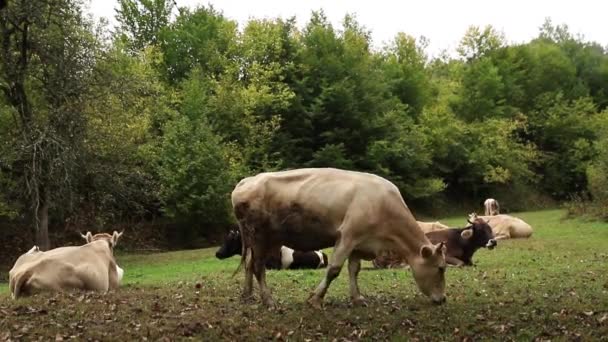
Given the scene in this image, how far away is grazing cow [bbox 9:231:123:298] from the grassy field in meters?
0.57

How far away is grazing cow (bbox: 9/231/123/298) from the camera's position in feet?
42.1

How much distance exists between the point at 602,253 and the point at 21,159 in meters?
18.9

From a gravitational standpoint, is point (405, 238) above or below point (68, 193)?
below

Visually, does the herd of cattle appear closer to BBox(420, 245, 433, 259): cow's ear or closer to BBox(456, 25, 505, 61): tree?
BBox(420, 245, 433, 259): cow's ear

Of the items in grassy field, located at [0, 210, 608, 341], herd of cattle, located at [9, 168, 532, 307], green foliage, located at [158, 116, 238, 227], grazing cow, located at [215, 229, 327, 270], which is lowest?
grassy field, located at [0, 210, 608, 341]

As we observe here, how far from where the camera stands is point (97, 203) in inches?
1161

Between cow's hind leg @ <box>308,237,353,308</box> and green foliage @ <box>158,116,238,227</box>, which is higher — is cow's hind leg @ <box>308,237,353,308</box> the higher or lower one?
the lower one

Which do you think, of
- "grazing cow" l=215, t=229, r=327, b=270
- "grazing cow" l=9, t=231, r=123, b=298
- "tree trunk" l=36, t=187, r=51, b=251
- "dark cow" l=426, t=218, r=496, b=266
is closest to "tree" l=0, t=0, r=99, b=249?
"tree trunk" l=36, t=187, r=51, b=251

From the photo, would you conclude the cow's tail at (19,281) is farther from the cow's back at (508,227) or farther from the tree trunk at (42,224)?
the cow's back at (508,227)

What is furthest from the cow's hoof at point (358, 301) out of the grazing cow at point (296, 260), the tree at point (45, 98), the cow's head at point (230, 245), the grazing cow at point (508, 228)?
the grazing cow at point (508, 228)

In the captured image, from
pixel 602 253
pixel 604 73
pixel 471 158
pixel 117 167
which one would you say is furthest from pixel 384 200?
pixel 604 73

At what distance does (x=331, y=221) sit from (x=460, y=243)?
323 inches

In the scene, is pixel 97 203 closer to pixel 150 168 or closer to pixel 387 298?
pixel 150 168

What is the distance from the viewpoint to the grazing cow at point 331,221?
10914mm
